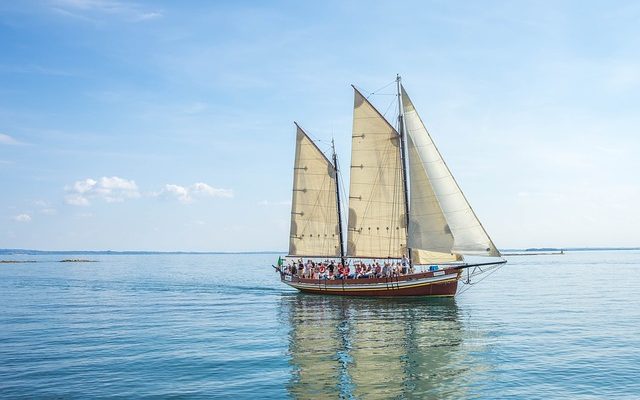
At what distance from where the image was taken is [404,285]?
184 ft

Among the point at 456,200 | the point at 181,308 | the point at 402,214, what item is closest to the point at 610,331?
the point at 456,200

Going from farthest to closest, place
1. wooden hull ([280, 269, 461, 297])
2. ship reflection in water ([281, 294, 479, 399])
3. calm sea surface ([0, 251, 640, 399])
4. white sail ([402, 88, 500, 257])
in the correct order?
wooden hull ([280, 269, 461, 297]), white sail ([402, 88, 500, 257]), calm sea surface ([0, 251, 640, 399]), ship reflection in water ([281, 294, 479, 399])

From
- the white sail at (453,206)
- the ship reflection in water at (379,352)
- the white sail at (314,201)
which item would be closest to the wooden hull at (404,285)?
the ship reflection in water at (379,352)

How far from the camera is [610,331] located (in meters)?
37.7

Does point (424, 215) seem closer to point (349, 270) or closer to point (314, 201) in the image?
point (349, 270)

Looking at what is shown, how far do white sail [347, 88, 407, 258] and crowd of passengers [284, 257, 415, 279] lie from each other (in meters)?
1.43

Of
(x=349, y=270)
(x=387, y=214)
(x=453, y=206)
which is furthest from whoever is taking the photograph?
(x=349, y=270)

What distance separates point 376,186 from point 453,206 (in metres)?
11.1

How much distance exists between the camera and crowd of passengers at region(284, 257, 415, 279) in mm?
57781

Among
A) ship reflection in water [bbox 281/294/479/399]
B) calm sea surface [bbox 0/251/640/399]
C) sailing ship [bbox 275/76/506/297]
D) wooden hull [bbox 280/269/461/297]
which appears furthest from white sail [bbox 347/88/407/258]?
ship reflection in water [bbox 281/294/479/399]

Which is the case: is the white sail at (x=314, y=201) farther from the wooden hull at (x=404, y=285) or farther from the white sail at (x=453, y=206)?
the white sail at (x=453, y=206)

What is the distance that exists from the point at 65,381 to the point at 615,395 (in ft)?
74.9

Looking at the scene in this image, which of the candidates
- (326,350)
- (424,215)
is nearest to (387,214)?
(424,215)

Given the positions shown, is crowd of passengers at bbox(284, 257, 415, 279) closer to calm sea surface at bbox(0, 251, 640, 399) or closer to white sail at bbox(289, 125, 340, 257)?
white sail at bbox(289, 125, 340, 257)
